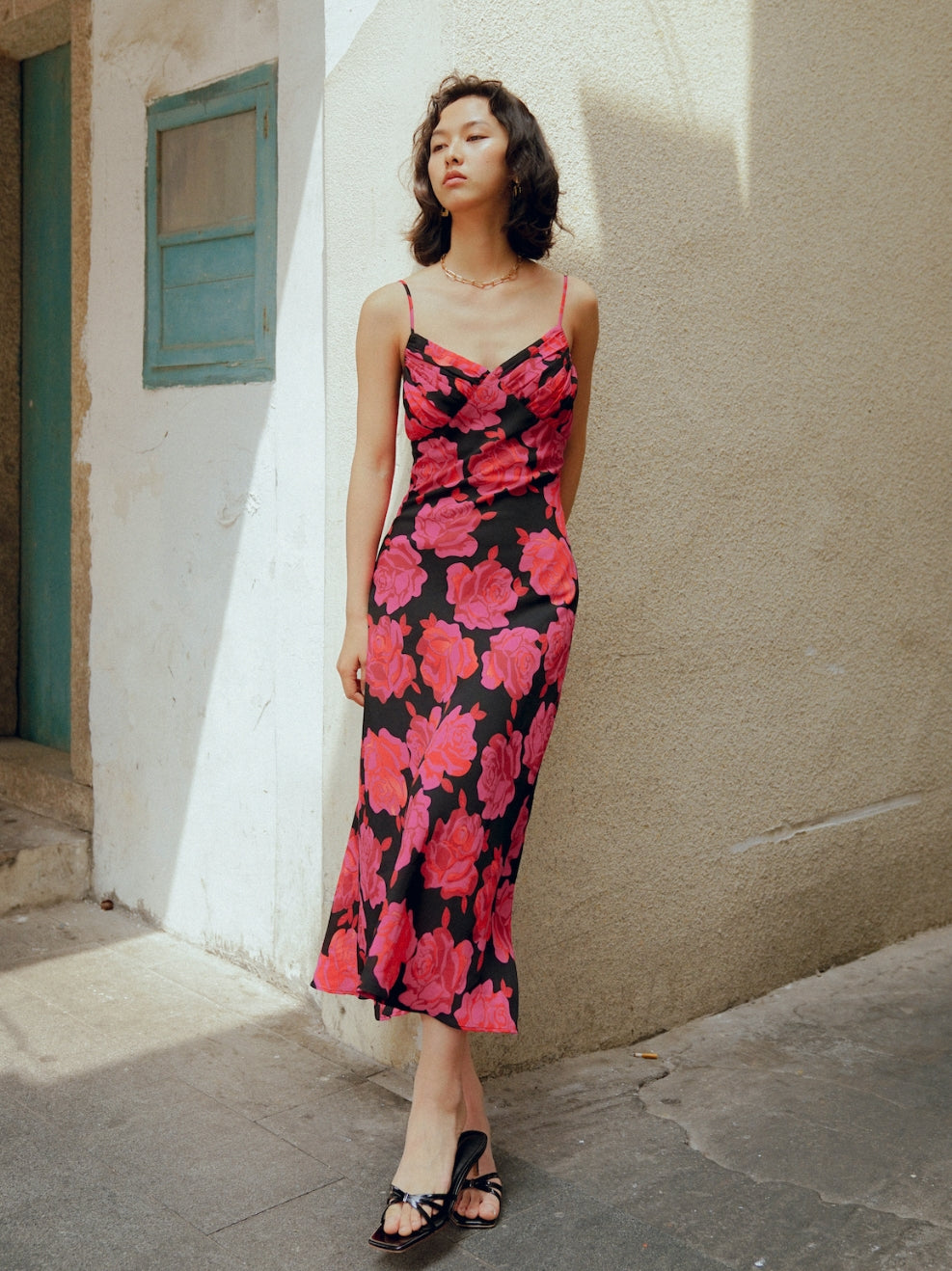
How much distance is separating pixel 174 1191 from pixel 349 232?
79.6 inches

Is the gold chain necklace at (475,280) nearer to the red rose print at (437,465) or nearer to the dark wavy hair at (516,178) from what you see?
the dark wavy hair at (516,178)

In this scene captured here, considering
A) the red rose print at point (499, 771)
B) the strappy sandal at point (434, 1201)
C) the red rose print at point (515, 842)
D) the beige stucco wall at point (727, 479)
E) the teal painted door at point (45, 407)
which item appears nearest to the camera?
the strappy sandal at point (434, 1201)

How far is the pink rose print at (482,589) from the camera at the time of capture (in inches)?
98.8

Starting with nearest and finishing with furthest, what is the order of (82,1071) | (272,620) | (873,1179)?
(873,1179) → (82,1071) → (272,620)

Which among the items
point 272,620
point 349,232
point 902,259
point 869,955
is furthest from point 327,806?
point 902,259

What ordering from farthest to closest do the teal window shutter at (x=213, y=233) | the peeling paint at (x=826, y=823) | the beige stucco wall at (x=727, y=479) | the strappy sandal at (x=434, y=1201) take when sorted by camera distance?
the peeling paint at (x=826, y=823), the teal window shutter at (x=213, y=233), the beige stucco wall at (x=727, y=479), the strappy sandal at (x=434, y=1201)

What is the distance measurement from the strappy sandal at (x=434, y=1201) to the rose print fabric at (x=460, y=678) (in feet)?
0.82

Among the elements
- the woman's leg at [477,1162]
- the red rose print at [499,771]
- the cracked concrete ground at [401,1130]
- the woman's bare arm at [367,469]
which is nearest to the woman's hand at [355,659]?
the woman's bare arm at [367,469]

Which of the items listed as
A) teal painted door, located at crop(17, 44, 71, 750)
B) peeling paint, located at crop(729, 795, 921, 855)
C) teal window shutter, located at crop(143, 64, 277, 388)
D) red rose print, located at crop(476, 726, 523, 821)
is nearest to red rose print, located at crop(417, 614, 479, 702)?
red rose print, located at crop(476, 726, 523, 821)

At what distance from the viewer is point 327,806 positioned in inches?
127

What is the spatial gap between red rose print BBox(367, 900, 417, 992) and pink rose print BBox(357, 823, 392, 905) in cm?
5

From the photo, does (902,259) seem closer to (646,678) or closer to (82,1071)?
(646,678)

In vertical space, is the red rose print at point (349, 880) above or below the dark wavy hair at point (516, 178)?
below

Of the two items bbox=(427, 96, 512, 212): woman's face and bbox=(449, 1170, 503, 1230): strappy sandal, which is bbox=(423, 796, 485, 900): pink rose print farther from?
bbox=(427, 96, 512, 212): woman's face
